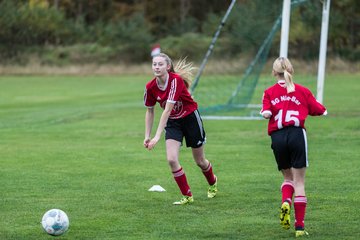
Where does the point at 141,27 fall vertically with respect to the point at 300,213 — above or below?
above

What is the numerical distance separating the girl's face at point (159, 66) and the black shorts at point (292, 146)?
6.29 ft

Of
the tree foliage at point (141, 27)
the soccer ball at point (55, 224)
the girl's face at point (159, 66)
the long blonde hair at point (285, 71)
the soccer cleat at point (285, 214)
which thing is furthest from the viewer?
the tree foliage at point (141, 27)

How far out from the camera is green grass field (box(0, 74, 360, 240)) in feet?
27.2

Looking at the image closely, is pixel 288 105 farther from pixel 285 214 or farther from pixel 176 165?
pixel 176 165

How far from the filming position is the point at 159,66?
31.0ft

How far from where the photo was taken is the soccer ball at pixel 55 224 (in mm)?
7668

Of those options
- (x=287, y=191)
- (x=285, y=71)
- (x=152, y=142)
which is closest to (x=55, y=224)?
(x=152, y=142)

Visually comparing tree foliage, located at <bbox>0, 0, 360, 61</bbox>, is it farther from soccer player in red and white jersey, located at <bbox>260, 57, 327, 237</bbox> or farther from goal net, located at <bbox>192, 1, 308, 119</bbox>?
soccer player in red and white jersey, located at <bbox>260, 57, 327, 237</bbox>

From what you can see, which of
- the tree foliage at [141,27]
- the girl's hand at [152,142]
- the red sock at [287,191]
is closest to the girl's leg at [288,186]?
the red sock at [287,191]

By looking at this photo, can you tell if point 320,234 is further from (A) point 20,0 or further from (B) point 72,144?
(A) point 20,0

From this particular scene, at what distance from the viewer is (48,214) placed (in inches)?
305

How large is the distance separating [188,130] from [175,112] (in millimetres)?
277

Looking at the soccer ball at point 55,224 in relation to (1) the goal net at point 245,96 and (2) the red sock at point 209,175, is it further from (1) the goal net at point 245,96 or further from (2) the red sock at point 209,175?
(1) the goal net at point 245,96

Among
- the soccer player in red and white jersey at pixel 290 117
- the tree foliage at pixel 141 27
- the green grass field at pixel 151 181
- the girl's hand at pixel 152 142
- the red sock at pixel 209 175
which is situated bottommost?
the green grass field at pixel 151 181
